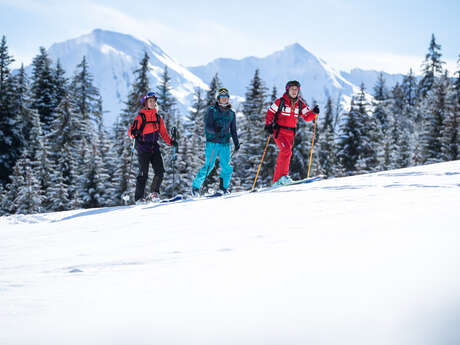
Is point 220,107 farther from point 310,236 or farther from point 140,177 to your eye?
point 310,236

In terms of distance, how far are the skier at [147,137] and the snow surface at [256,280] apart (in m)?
3.64

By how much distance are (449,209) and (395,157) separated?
35.0 m

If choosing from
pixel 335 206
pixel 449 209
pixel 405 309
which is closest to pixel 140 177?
pixel 335 206

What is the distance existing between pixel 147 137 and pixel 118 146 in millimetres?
29836

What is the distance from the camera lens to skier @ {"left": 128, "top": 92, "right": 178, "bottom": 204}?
8.18 metres

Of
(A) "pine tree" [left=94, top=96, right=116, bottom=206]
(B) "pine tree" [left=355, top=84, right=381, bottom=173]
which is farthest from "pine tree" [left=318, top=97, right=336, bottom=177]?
(A) "pine tree" [left=94, top=96, right=116, bottom=206]

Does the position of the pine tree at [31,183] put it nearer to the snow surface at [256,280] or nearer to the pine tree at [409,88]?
the snow surface at [256,280]

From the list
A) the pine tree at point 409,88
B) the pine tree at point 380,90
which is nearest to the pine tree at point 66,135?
the pine tree at point 380,90

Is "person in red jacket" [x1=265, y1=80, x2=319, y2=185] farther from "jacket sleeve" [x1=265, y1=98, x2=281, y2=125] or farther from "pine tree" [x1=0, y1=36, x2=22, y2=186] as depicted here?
"pine tree" [x1=0, y1=36, x2=22, y2=186]

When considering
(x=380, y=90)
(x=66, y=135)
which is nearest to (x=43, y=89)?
(x=66, y=135)

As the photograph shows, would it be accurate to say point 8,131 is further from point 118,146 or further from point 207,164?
point 207,164

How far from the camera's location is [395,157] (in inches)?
1415

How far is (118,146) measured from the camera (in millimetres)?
36562

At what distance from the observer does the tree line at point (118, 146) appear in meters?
28.2
